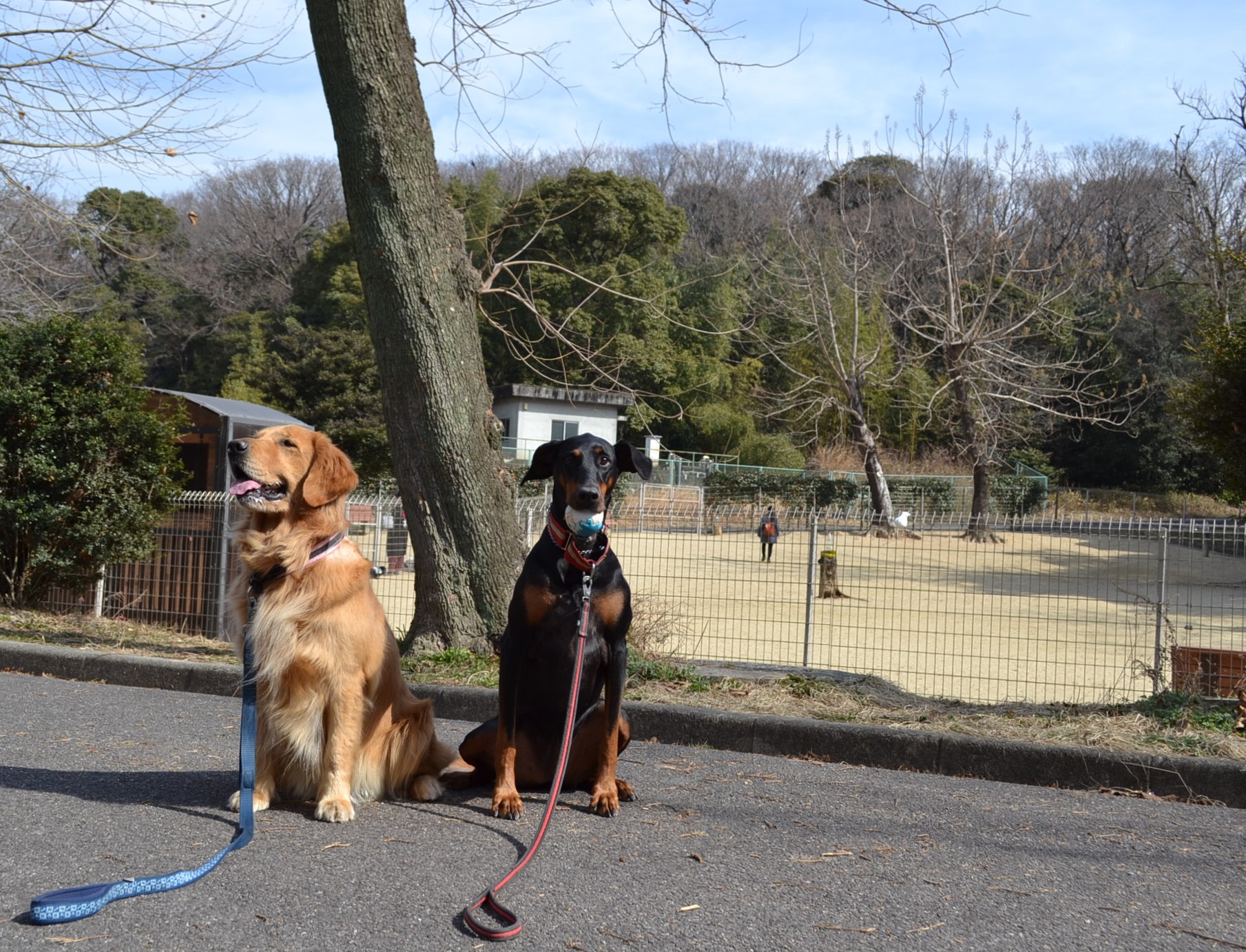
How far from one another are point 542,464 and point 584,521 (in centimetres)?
68

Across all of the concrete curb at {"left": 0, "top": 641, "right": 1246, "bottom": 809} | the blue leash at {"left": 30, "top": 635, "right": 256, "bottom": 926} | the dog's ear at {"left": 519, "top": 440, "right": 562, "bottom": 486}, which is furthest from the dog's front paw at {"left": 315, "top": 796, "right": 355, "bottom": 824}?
the concrete curb at {"left": 0, "top": 641, "right": 1246, "bottom": 809}

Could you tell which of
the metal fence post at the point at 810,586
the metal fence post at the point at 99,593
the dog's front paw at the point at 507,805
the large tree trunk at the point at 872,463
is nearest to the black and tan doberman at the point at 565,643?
the dog's front paw at the point at 507,805

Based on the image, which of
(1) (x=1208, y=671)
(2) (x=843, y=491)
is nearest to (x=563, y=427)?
(2) (x=843, y=491)

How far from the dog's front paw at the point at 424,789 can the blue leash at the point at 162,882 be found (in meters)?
0.72

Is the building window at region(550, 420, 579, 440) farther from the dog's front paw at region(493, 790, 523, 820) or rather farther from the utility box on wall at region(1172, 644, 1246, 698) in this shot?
the dog's front paw at region(493, 790, 523, 820)

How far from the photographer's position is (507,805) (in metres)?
4.30

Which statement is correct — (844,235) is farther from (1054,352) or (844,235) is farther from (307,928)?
(307,928)

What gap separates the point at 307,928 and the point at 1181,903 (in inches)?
115

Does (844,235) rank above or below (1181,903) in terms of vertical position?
above

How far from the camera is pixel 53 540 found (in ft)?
34.6

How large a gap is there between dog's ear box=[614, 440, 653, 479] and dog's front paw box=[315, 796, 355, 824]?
71.1 inches

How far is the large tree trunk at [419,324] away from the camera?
24.2 ft

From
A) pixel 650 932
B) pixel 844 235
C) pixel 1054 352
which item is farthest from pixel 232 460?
pixel 1054 352

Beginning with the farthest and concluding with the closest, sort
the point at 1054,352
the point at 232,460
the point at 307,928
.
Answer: the point at 1054,352
the point at 232,460
the point at 307,928
